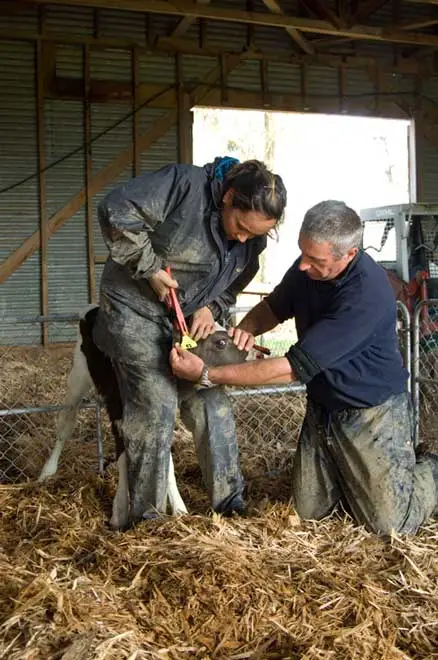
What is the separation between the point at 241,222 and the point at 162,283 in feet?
1.50

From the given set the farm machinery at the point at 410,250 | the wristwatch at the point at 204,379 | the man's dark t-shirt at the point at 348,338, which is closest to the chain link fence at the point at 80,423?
the man's dark t-shirt at the point at 348,338

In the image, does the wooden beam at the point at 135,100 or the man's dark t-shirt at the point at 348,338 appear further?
the wooden beam at the point at 135,100

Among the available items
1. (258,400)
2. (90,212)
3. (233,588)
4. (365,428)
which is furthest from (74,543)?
(90,212)

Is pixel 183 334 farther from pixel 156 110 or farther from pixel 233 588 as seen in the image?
pixel 156 110

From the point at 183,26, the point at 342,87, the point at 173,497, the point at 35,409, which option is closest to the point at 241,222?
the point at 173,497

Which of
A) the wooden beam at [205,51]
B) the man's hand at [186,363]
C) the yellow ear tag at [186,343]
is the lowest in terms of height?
the man's hand at [186,363]

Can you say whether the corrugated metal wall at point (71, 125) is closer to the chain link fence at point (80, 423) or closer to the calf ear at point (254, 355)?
the chain link fence at point (80, 423)

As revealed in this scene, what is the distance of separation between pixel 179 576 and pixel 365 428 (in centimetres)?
125

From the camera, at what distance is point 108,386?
4.23 metres

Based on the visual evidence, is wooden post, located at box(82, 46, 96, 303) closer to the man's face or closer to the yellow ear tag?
the yellow ear tag

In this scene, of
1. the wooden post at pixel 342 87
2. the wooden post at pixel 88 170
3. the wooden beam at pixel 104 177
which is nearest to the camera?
the wooden beam at pixel 104 177

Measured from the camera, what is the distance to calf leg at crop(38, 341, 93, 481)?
4500mm

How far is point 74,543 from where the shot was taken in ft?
11.8

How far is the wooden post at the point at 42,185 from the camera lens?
34.0 feet
